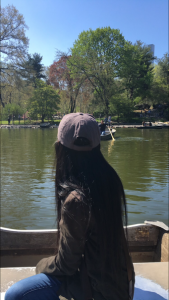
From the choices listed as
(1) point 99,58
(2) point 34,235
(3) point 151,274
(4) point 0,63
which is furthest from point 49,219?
(1) point 99,58

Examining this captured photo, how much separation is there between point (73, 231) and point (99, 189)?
222 millimetres

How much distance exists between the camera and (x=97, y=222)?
1.28 meters

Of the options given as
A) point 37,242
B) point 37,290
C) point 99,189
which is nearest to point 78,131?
point 99,189

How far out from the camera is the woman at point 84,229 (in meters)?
1.25

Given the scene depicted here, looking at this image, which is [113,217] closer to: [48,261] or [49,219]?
[48,261]

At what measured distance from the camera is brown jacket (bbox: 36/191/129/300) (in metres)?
1.23

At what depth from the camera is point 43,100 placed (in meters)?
42.6

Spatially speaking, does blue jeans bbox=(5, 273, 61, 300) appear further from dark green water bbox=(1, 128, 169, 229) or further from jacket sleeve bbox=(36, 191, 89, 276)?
dark green water bbox=(1, 128, 169, 229)

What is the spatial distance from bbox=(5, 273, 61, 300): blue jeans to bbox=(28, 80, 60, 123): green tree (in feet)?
137

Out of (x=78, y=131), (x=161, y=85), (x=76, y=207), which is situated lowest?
(x=76, y=207)

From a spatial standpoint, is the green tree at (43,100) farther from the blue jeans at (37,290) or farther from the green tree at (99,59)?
the blue jeans at (37,290)

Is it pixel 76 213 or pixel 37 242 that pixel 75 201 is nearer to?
pixel 76 213

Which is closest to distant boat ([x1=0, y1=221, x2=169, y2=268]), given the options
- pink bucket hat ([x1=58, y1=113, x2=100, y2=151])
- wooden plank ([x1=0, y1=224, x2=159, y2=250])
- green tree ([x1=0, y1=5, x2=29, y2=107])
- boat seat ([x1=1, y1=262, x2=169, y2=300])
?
wooden plank ([x1=0, y1=224, x2=159, y2=250])

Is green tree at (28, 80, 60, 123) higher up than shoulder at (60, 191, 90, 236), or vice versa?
green tree at (28, 80, 60, 123)
